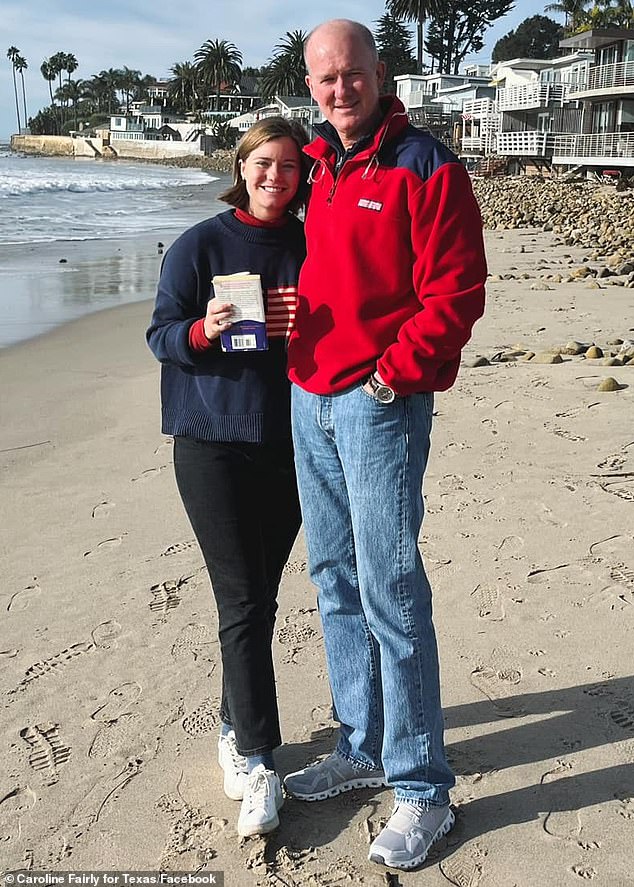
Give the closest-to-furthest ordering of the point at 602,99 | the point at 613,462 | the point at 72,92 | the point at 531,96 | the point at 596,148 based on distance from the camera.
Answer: the point at 613,462 < the point at 596,148 < the point at 602,99 < the point at 531,96 < the point at 72,92

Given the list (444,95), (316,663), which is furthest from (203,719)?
(444,95)

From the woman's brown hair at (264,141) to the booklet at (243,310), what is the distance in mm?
328

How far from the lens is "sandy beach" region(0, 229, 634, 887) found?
264 cm

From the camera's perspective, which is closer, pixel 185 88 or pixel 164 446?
pixel 164 446

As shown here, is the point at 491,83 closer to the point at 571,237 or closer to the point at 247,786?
the point at 571,237

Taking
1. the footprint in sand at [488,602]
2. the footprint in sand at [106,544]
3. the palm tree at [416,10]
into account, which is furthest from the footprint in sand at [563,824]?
the palm tree at [416,10]

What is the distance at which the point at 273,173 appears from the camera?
2.68m

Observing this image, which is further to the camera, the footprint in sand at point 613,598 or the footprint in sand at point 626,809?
the footprint in sand at point 613,598

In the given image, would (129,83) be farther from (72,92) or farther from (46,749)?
(46,749)

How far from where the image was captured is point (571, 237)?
706 inches

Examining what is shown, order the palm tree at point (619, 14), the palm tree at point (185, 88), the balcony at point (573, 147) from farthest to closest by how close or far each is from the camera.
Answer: the palm tree at point (185, 88), the palm tree at point (619, 14), the balcony at point (573, 147)

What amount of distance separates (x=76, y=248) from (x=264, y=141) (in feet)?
60.1

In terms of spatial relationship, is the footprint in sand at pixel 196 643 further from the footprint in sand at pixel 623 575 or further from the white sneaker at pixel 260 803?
the footprint in sand at pixel 623 575

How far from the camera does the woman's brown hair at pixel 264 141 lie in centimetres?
269
